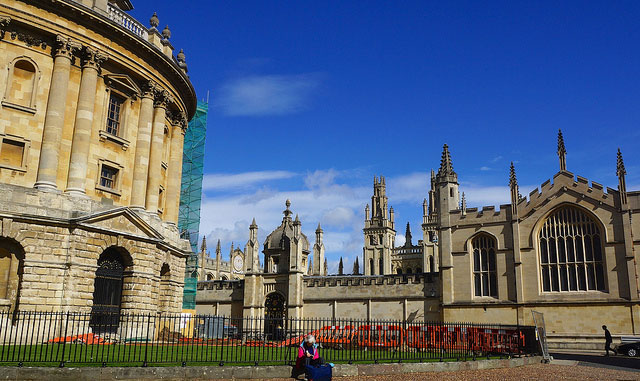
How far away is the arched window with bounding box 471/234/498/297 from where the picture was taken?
125 feet

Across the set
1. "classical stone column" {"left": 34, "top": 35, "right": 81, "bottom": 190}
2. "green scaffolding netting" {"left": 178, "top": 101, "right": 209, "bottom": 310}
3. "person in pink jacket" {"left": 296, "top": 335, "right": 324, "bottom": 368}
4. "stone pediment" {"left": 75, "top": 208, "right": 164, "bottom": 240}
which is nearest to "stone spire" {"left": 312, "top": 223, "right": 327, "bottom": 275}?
"green scaffolding netting" {"left": 178, "top": 101, "right": 209, "bottom": 310}

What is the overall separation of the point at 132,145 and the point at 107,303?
8281mm

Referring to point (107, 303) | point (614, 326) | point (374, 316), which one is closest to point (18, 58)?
point (107, 303)

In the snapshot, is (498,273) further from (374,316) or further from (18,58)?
(18,58)

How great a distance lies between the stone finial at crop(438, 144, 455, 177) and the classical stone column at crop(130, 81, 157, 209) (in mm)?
21731

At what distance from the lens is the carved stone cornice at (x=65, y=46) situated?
25.6m

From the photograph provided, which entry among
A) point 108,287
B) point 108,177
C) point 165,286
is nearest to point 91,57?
point 108,177

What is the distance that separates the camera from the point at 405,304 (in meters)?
40.0

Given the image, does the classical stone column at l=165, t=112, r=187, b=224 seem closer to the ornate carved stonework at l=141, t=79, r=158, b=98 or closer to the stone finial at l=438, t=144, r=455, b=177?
the ornate carved stonework at l=141, t=79, r=158, b=98

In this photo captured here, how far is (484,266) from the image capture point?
1513 inches

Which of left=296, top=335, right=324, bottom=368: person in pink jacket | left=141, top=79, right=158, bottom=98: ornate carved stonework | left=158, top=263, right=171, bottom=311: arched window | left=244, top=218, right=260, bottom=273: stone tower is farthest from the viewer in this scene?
left=244, top=218, right=260, bottom=273: stone tower

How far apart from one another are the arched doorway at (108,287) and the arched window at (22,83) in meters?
7.67

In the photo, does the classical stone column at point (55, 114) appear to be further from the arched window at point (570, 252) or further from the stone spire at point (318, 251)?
the stone spire at point (318, 251)

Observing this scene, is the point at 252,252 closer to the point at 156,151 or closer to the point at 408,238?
the point at 156,151
